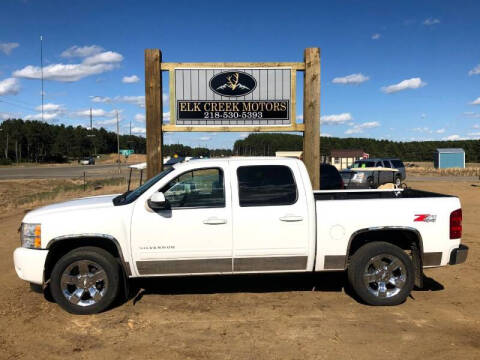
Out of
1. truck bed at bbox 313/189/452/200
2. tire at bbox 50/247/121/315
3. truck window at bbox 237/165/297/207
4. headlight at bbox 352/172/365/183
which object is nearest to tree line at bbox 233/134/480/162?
headlight at bbox 352/172/365/183

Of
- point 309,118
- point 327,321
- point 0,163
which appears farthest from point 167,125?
point 0,163

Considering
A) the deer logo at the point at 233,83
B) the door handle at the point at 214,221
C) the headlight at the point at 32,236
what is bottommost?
the headlight at the point at 32,236

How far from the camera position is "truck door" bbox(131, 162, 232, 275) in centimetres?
467

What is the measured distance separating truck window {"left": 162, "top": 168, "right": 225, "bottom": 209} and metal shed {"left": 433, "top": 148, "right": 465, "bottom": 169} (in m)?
58.9

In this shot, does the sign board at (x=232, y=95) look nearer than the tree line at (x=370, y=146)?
Yes

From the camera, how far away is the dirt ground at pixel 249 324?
3805 millimetres

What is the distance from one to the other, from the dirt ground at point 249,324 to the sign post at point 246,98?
3164 mm

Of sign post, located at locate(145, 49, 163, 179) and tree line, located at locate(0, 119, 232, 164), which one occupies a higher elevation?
tree line, located at locate(0, 119, 232, 164)

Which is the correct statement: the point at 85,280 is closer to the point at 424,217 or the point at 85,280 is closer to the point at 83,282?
the point at 83,282

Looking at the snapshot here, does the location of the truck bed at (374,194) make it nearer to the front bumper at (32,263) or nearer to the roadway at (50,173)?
the front bumper at (32,263)

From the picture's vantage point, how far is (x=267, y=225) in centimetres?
476

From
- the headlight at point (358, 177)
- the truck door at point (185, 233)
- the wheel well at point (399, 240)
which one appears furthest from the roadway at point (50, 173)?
the wheel well at point (399, 240)

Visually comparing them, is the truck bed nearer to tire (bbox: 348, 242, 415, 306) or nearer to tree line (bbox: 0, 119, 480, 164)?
tire (bbox: 348, 242, 415, 306)

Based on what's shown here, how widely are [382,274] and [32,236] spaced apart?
4.17 m
